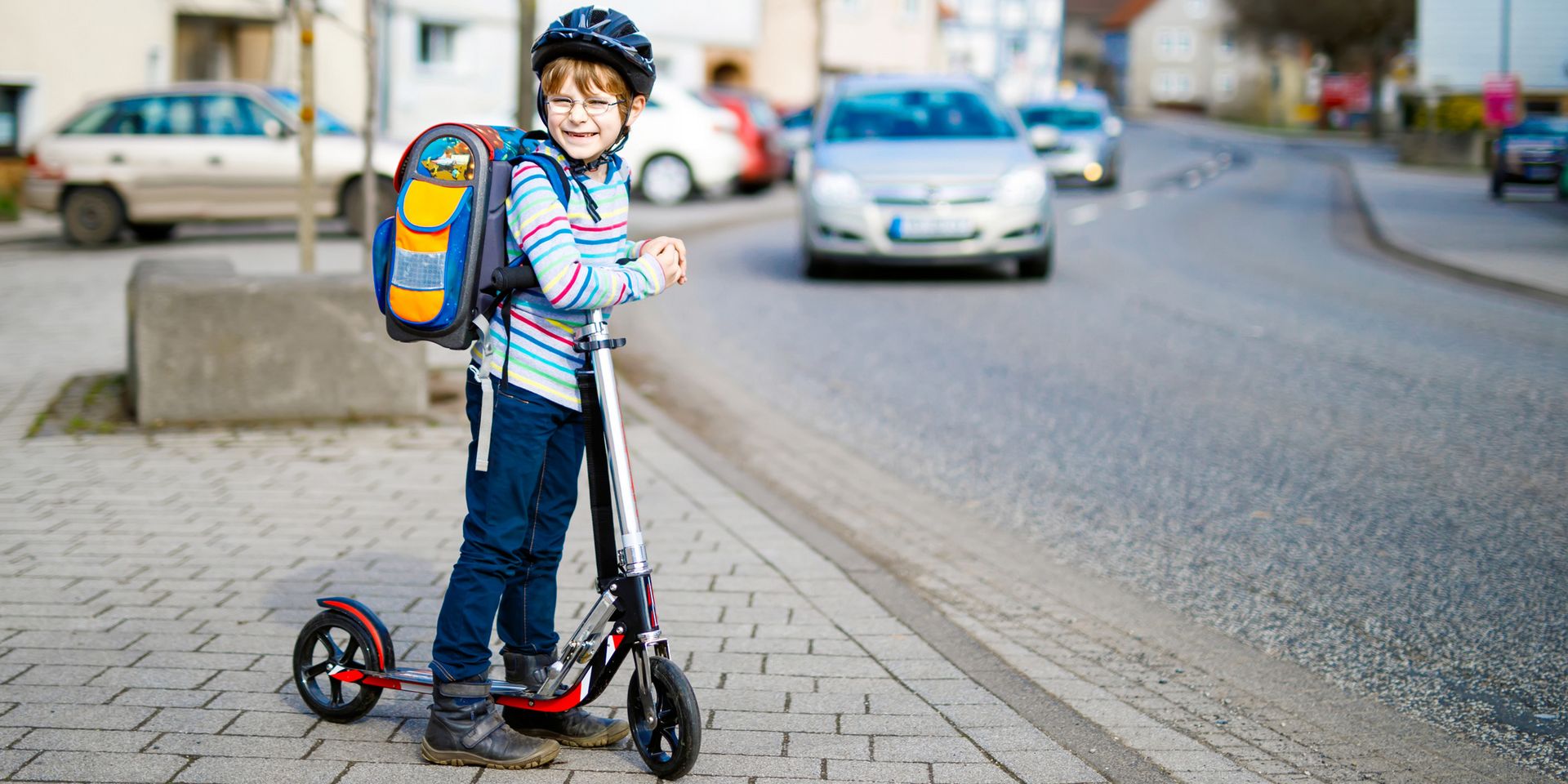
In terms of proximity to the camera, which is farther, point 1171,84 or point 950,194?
point 1171,84

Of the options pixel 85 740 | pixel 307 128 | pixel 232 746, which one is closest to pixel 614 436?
pixel 232 746

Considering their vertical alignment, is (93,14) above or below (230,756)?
above

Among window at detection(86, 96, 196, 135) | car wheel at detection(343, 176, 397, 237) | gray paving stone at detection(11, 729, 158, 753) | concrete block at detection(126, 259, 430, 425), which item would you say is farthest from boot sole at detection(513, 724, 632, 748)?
window at detection(86, 96, 196, 135)

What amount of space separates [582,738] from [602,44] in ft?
5.20

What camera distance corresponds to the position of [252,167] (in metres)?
16.8

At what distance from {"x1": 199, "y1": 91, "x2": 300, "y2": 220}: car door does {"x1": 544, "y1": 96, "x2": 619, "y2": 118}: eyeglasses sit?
46.6 feet

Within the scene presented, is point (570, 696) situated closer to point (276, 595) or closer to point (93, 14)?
point (276, 595)

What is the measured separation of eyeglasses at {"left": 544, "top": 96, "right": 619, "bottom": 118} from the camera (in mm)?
3338

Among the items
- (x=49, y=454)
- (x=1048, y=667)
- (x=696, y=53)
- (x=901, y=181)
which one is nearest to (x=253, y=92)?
(x=901, y=181)

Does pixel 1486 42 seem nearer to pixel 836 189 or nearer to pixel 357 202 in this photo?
pixel 357 202

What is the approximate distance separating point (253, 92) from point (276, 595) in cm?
1328

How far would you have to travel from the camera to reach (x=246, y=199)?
662 inches

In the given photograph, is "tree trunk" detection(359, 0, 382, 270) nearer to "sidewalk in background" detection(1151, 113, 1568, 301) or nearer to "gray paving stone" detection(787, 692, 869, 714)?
"gray paving stone" detection(787, 692, 869, 714)

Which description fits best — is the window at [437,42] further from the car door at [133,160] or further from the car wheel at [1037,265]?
→ the car wheel at [1037,265]
